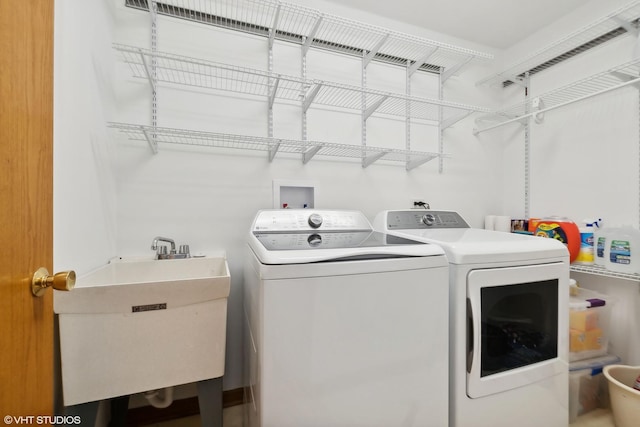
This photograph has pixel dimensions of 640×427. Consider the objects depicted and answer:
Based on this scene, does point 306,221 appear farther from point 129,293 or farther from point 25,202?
point 25,202

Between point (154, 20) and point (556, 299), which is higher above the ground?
point (154, 20)

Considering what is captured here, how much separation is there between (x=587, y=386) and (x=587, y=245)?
855mm

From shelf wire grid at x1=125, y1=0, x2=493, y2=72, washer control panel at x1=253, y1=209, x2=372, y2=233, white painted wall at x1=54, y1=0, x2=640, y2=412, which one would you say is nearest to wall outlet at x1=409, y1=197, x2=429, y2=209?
white painted wall at x1=54, y1=0, x2=640, y2=412

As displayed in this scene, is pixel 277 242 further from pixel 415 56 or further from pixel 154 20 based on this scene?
pixel 415 56

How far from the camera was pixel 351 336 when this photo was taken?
3.01ft

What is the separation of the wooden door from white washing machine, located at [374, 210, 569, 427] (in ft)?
4.19

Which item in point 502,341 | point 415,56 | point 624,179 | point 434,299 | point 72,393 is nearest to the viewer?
point 72,393

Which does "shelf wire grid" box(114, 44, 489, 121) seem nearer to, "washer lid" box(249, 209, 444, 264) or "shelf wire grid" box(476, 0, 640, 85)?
"shelf wire grid" box(476, 0, 640, 85)

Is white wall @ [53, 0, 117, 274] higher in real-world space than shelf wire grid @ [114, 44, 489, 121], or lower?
lower

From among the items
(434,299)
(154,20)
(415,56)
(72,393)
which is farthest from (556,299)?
(154,20)

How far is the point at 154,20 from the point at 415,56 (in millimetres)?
1813

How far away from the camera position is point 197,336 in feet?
3.42

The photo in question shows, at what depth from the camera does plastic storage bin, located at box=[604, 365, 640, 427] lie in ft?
4.23

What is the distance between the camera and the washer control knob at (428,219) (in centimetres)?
173
